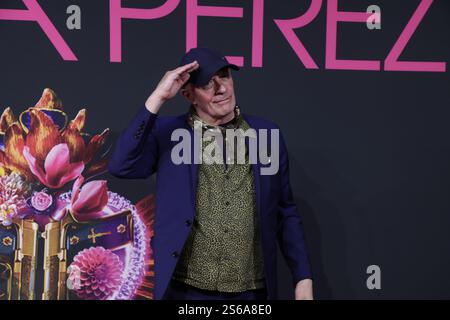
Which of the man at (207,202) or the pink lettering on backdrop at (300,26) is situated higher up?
the pink lettering on backdrop at (300,26)

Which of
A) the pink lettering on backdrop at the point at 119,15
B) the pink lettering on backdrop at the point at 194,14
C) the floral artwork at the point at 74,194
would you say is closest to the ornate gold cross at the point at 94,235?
the floral artwork at the point at 74,194

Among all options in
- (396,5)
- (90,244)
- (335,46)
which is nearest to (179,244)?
(90,244)

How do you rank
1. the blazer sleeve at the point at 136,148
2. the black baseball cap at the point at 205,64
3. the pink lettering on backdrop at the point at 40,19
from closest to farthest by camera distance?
the blazer sleeve at the point at 136,148, the black baseball cap at the point at 205,64, the pink lettering on backdrop at the point at 40,19

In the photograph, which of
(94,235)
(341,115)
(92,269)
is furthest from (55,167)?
(341,115)

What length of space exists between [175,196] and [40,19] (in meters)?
1.17

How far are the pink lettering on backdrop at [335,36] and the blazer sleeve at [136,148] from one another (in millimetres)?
1096

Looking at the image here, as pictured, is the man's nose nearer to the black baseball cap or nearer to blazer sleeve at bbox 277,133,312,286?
the black baseball cap

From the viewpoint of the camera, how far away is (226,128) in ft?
6.77

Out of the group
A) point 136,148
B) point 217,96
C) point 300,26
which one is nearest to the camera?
point 136,148

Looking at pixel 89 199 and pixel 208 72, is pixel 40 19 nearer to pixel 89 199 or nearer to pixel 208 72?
pixel 89 199

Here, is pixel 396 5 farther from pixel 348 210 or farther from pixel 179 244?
pixel 179 244

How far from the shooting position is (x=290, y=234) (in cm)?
208

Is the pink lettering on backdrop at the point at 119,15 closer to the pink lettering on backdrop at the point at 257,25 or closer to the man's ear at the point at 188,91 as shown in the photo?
the pink lettering on backdrop at the point at 257,25

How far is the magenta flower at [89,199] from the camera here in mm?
2695
